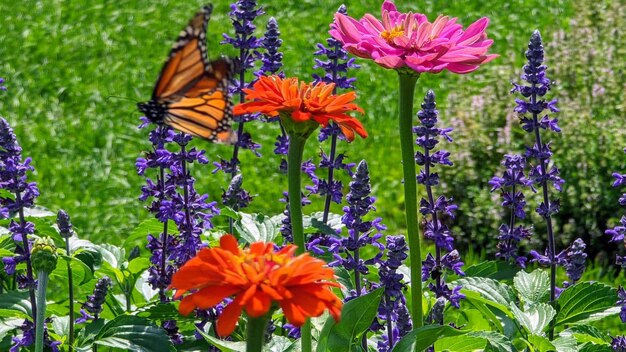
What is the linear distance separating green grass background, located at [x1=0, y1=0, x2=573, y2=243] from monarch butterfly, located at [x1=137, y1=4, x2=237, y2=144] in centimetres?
317

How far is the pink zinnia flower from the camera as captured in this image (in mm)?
2518

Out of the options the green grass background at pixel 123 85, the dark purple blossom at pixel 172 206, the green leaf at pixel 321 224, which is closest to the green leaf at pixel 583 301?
the green leaf at pixel 321 224

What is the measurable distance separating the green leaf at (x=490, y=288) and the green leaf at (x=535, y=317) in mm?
122

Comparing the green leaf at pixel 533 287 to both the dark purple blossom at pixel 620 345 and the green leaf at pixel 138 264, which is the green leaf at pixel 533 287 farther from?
the green leaf at pixel 138 264

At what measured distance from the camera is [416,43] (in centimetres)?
260

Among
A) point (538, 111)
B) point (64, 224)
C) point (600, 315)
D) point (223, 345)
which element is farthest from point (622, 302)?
point (64, 224)

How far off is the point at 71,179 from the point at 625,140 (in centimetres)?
369

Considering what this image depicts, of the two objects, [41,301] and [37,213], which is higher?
[37,213]

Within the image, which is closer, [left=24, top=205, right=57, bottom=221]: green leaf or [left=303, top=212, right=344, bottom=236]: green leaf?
[left=303, top=212, right=344, bottom=236]: green leaf

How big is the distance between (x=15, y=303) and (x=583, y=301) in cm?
180

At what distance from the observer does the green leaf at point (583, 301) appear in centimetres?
315

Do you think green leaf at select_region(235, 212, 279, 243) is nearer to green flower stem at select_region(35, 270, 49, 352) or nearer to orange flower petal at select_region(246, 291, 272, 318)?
green flower stem at select_region(35, 270, 49, 352)

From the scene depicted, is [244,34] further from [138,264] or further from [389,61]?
[389,61]

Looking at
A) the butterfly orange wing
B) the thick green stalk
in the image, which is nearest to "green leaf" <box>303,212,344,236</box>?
the butterfly orange wing
